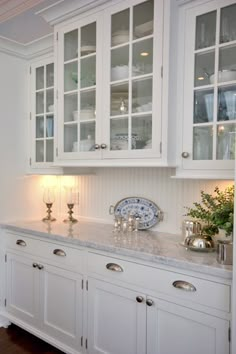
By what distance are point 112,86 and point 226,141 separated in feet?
2.73

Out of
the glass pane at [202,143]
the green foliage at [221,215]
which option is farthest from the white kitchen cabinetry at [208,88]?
the green foliage at [221,215]

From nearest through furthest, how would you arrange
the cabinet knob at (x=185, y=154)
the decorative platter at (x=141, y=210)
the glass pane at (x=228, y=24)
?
the glass pane at (x=228, y=24), the cabinet knob at (x=185, y=154), the decorative platter at (x=141, y=210)

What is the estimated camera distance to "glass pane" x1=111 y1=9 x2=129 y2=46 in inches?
76.1

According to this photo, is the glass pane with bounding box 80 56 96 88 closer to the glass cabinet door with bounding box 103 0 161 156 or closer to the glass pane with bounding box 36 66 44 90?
the glass cabinet door with bounding box 103 0 161 156

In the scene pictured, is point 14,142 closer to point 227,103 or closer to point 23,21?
point 23,21

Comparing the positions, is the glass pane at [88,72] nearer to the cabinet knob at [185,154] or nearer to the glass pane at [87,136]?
the glass pane at [87,136]

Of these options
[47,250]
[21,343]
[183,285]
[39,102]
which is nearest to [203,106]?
[183,285]

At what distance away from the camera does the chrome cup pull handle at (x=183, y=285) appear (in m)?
1.51

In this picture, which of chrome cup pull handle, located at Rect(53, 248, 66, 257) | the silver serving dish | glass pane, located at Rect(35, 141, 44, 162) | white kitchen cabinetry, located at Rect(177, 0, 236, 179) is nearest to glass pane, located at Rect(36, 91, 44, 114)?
glass pane, located at Rect(35, 141, 44, 162)

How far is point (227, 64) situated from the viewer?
1.67 meters

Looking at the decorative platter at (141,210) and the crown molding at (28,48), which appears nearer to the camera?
the decorative platter at (141,210)

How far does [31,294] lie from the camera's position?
2.34m

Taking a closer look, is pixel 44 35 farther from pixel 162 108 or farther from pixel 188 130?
pixel 188 130

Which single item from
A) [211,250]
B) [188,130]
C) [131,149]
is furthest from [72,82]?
[211,250]
